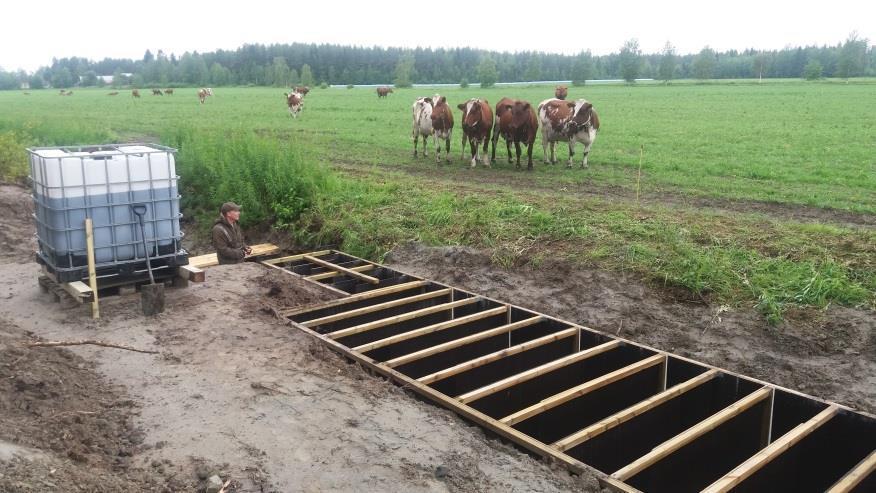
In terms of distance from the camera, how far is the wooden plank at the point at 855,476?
159 inches

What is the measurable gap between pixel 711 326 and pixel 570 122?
9.79 metres

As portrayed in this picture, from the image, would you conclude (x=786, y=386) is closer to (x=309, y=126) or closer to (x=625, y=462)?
(x=625, y=462)

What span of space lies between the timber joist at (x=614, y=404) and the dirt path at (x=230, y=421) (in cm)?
33

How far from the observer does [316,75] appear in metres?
119

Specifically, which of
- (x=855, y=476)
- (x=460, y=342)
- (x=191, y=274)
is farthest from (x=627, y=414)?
(x=191, y=274)

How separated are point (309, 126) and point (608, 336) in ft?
76.8

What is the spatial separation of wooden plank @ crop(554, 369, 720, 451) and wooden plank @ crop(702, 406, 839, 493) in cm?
74

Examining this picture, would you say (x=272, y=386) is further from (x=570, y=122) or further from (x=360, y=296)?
(x=570, y=122)

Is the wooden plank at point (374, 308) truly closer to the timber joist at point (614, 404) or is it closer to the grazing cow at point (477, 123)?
the timber joist at point (614, 404)

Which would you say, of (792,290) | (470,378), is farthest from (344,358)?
(792,290)

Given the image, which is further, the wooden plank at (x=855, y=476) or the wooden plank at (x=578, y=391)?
the wooden plank at (x=578, y=391)

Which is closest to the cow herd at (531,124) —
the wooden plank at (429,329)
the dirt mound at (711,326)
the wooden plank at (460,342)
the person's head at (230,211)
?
the dirt mound at (711,326)

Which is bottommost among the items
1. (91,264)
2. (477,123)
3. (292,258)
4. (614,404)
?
(614,404)

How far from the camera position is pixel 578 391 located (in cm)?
538
